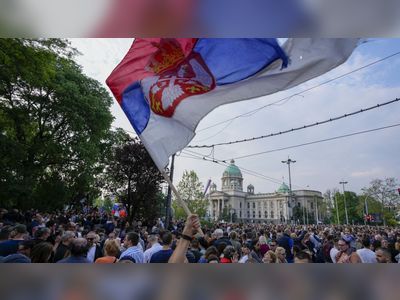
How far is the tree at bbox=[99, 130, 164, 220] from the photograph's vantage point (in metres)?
26.8

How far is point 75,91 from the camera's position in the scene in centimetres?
2598

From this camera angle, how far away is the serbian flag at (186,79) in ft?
12.2

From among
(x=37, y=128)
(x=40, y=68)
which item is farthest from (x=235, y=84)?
(x=37, y=128)

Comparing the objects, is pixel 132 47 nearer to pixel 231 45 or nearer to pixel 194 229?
pixel 231 45

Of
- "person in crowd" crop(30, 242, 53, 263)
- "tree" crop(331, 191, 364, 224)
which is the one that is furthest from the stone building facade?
"person in crowd" crop(30, 242, 53, 263)

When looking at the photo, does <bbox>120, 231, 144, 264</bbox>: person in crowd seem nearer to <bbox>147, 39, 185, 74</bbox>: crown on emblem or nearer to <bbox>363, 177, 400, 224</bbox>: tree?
<bbox>147, 39, 185, 74</bbox>: crown on emblem

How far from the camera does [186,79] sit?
4.18 meters

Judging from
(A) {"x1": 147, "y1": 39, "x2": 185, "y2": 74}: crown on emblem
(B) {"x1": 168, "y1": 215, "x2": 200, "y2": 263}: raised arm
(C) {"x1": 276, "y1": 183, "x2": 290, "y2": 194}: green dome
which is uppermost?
(C) {"x1": 276, "y1": 183, "x2": 290, "y2": 194}: green dome

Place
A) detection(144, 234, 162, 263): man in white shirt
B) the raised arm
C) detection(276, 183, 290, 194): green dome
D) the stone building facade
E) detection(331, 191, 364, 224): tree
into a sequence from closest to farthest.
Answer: the raised arm
detection(144, 234, 162, 263): man in white shirt
detection(331, 191, 364, 224): tree
the stone building facade
detection(276, 183, 290, 194): green dome

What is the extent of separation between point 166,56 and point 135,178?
23.5m

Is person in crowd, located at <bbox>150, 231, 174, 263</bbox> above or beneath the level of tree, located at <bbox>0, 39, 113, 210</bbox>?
beneath

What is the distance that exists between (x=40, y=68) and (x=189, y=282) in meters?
16.7

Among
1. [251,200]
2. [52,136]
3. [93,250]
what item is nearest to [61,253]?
[93,250]

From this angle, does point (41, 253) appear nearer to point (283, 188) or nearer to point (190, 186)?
point (190, 186)
